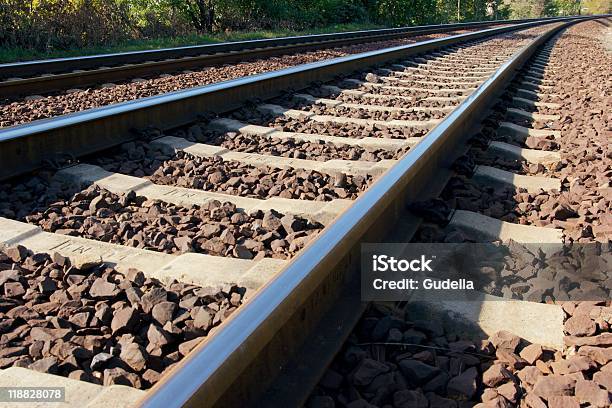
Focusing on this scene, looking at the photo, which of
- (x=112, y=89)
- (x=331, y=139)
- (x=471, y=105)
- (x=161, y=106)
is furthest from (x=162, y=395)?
(x=112, y=89)

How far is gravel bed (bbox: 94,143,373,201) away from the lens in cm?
336

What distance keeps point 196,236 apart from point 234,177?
861 mm

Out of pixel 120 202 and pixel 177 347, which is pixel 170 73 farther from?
pixel 177 347

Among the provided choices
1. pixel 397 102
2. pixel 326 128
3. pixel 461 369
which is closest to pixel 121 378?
pixel 461 369

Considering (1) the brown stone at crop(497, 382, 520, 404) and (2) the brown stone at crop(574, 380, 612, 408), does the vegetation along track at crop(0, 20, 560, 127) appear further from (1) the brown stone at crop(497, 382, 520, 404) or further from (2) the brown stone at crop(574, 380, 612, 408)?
(2) the brown stone at crop(574, 380, 612, 408)

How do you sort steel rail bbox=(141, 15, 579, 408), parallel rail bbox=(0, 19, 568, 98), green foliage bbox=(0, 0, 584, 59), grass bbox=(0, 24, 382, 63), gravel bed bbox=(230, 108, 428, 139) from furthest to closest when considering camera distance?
1. green foliage bbox=(0, 0, 584, 59)
2. grass bbox=(0, 24, 382, 63)
3. parallel rail bbox=(0, 19, 568, 98)
4. gravel bed bbox=(230, 108, 428, 139)
5. steel rail bbox=(141, 15, 579, 408)

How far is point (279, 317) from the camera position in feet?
5.90

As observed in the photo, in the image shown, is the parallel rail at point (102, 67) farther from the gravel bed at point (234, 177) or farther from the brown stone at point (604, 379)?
the brown stone at point (604, 379)

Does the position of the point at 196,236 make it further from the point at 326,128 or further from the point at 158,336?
the point at 326,128

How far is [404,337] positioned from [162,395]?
953 mm

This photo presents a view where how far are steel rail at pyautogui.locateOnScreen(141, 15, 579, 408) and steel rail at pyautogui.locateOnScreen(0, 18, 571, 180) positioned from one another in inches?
84.4

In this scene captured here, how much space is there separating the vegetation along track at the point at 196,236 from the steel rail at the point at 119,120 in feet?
0.05

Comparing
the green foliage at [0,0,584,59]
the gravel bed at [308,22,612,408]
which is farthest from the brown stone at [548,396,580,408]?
the green foliage at [0,0,584,59]

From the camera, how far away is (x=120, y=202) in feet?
10.6
